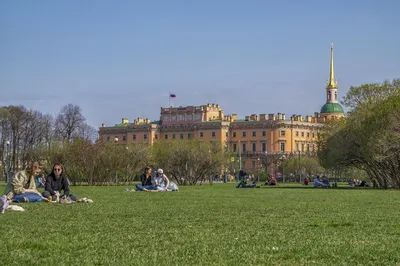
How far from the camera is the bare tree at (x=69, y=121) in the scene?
113 meters

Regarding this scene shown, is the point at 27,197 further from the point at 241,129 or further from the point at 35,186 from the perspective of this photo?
the point at 241,129

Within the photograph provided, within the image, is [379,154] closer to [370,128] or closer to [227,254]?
[370,128]

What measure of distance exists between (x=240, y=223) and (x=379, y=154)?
1548 inches

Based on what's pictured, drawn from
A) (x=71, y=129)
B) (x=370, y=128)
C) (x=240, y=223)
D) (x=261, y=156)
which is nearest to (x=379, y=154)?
(x=370, y=128)

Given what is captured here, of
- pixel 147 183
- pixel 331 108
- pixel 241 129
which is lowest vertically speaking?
pixel 147 183

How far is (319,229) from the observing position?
1340 centimetres

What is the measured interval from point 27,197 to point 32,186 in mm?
716

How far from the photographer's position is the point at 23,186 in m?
23.4

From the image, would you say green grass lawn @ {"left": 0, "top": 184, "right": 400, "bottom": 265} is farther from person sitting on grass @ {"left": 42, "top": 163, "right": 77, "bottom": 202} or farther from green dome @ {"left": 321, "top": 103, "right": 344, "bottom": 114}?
green dome @ {"left": 321, "top": 103, "right": 344, "bottom": 114}

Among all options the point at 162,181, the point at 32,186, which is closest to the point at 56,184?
the point at 32,186

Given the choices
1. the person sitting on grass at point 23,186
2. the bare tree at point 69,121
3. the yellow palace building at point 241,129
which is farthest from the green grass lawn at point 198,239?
the yellow palace building at point 241,129

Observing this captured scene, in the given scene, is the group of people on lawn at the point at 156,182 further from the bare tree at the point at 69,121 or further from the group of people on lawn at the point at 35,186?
the bare tree at the point at 69,121

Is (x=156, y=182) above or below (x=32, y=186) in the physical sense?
above

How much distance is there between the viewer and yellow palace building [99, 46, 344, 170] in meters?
159
